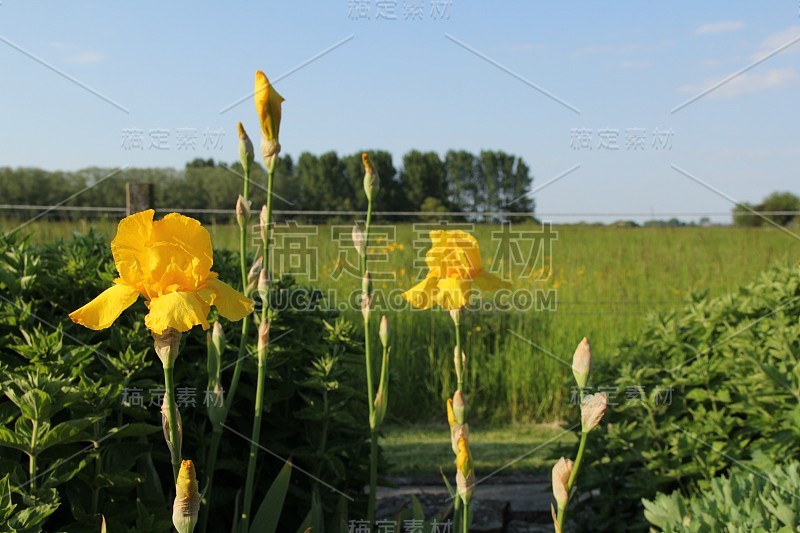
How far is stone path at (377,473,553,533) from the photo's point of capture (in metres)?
3.38

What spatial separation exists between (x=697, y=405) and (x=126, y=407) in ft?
7.56

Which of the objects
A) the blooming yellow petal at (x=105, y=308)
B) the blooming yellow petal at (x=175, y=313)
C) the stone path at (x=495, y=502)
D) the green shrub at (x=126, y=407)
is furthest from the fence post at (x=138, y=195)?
the blooming yellow petal at (x=175, y=313)

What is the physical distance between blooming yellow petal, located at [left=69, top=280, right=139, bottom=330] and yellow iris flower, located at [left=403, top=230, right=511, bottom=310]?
0.77m

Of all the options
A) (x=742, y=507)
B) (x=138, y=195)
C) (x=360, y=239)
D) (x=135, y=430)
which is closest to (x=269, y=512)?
(x=135, y=430)

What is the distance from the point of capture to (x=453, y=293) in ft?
6.14

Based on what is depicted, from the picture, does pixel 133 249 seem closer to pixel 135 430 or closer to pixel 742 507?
pixel 135 430

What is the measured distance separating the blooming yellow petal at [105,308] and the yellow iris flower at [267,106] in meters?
0.58

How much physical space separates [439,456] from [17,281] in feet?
10.4

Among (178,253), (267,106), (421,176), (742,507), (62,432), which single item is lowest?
(742,507)

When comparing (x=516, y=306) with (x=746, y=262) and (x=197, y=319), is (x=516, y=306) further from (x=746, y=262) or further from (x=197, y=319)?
(x=197, y=319)

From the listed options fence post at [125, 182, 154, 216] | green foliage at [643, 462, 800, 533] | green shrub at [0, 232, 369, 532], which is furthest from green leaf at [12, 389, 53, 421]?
fence post at [125, 182, 154, 216]

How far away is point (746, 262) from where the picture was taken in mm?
7469

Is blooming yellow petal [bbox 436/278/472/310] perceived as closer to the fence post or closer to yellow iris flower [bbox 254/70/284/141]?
yellow iris flower [bbox 254/70/284/141]

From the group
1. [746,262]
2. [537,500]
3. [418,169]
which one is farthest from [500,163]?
[537,500]
